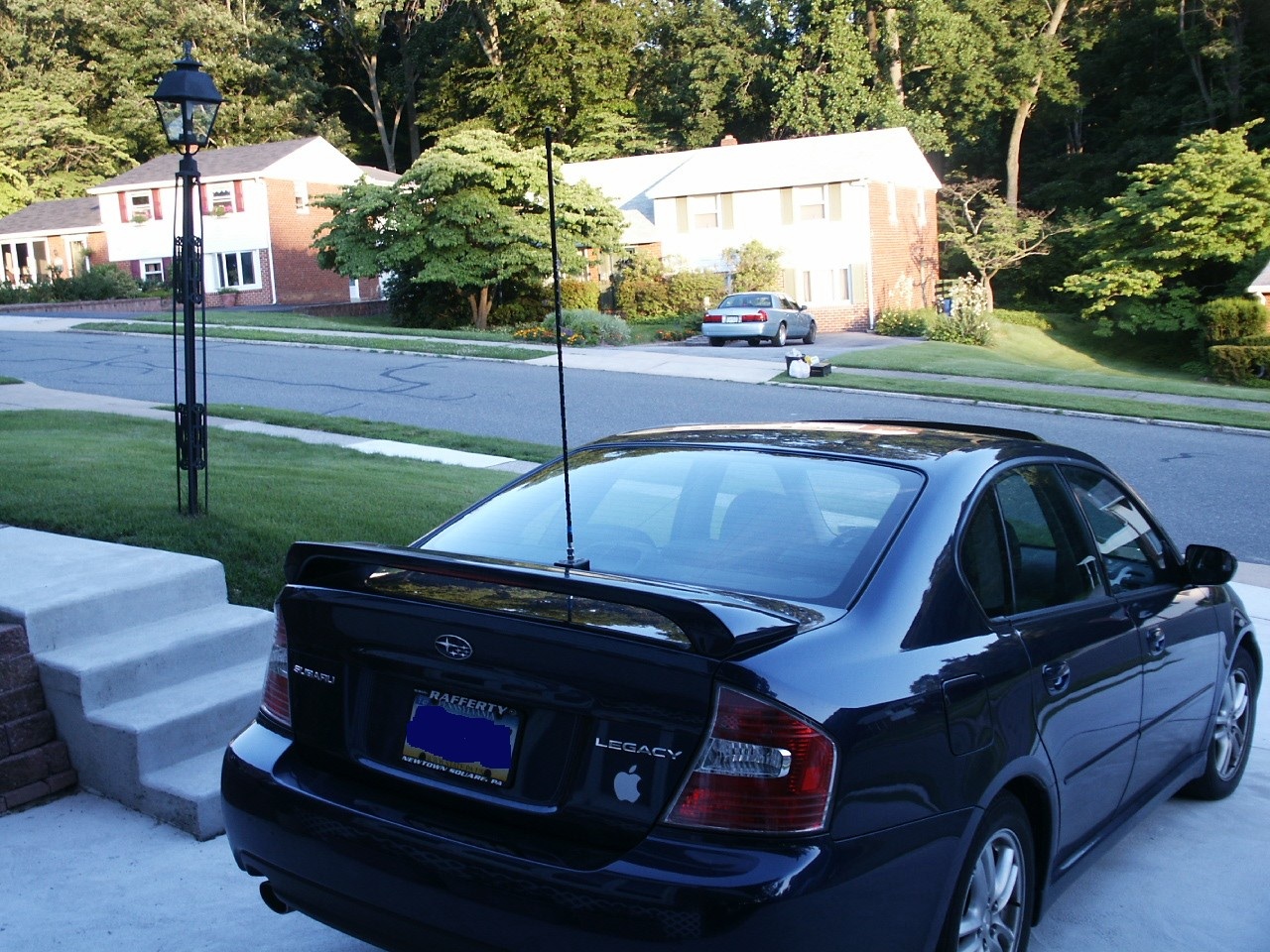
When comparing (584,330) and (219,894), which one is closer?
(219,894)

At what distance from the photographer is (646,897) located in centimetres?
249

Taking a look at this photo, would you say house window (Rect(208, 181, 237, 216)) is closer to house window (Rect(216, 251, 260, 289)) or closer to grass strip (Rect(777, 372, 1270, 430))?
house window (Rect(216, 251, 260, 289))

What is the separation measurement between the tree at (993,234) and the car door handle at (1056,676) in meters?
44.1

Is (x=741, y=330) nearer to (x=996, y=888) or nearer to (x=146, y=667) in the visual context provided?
(x=146, y=667)

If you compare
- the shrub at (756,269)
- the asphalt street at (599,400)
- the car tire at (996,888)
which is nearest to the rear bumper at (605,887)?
the car tire at (996,888)

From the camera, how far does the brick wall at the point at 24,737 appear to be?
14.7ft

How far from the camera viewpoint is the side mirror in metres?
4.43

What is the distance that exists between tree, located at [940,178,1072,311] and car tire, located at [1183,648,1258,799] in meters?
42.1

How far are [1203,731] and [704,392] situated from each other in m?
16.2

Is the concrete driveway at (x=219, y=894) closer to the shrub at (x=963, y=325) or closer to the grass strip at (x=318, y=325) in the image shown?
the grass strip at (x=318, y=325)

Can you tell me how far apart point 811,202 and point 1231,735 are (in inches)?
1558

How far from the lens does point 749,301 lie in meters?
35.2

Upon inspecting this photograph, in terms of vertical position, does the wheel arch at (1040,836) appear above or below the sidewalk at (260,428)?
below

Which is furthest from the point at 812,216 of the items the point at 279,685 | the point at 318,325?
the point at 279,685
